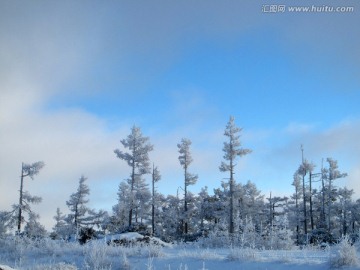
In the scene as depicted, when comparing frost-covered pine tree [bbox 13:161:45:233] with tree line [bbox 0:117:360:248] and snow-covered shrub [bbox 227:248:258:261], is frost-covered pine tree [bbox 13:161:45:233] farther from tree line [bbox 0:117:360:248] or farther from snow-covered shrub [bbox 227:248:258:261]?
snow-covered shrub [bbox 227:248:258:261]

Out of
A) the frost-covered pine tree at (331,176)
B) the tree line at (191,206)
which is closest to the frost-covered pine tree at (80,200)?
the tree line at (191,206)

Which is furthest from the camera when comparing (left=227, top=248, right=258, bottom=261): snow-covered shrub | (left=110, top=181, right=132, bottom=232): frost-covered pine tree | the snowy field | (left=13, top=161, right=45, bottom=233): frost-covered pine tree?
(left=110, top=181, right=132, bottom=232): frost-covered pine tree

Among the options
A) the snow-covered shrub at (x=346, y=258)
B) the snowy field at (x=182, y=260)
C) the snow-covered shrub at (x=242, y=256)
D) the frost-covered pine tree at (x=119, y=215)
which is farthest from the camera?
the frost-covered pine tree at (x=119, y=215)

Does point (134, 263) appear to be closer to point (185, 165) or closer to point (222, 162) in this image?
point (222, 162)

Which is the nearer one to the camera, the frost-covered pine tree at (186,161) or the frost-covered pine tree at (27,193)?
the frost-covered pine tree at (27,193)

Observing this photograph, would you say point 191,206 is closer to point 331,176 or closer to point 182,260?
point 331,176

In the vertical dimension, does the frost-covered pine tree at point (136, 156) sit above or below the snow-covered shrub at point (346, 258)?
above

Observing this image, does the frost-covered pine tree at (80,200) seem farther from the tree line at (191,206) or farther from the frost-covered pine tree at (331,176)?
the frost-covered pine tree at (331,176)

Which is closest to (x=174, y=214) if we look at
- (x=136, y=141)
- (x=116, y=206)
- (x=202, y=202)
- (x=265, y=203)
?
(x=202, y=202)

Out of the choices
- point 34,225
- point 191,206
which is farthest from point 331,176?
point 34,225

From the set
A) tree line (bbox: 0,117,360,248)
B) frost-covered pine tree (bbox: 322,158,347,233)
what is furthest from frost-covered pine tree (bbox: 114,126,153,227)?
frost-covered pine tree (bbox: 322,158,347,233)

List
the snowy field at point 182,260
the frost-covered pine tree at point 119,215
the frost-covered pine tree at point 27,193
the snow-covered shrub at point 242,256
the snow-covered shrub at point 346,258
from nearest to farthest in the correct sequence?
the snow-covered shrub at point 346,258
the snowy field at point 182,260
the snow-covered shrub at point 242,256
the frost-covered pine tree at point 27,193
the frost-covered pine tree at point 119,215

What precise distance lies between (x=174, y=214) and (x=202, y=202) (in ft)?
13.7

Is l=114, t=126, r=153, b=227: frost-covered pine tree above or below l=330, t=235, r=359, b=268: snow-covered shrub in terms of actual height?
above
